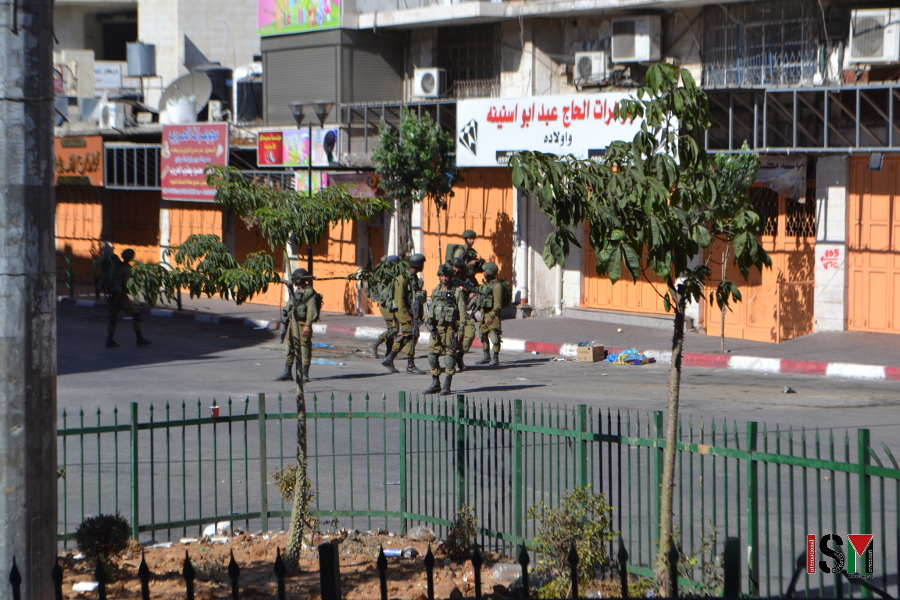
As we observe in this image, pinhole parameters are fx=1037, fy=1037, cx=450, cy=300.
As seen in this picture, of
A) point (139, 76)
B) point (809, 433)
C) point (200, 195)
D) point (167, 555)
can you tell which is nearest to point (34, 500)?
point (167, 555)

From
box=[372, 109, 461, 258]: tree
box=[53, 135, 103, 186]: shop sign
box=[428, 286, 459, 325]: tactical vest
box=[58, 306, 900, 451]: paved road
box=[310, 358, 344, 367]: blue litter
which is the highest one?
box=[53, 135, 103, 186]: shop sign

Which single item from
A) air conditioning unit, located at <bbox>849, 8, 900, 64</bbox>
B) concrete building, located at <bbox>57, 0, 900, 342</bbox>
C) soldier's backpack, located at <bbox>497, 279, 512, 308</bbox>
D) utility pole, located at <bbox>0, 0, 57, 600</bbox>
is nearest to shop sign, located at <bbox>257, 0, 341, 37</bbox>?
concrete building, located at <bbox>57, 0, 900, 342</bbox>

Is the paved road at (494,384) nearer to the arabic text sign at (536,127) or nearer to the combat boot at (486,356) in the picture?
the combat boot at (486,356)

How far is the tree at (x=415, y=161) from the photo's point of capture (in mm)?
20312

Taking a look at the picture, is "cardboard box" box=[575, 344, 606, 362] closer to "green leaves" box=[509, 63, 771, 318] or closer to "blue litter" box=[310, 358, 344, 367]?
"blue litter" box=[310, 358, 344, 367]

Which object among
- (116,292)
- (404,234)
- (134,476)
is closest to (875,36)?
(404,234)

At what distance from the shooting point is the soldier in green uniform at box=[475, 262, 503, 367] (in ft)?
52.5

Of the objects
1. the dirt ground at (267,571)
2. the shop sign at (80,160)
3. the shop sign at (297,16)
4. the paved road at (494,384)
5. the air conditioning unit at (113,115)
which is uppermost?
the shop sign at (297,16)

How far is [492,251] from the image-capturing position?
21938mm

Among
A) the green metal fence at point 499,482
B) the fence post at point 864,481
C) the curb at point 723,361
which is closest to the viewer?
the fence post at point 864,481

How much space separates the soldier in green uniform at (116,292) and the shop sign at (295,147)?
6.71 meters

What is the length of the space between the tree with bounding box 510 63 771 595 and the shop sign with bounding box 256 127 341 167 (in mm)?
17934

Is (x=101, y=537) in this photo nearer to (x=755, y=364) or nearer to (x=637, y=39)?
(x=755, y=364)

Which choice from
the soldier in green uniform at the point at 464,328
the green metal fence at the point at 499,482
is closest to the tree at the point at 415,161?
the soldier in green uniform at the point at 464,328
